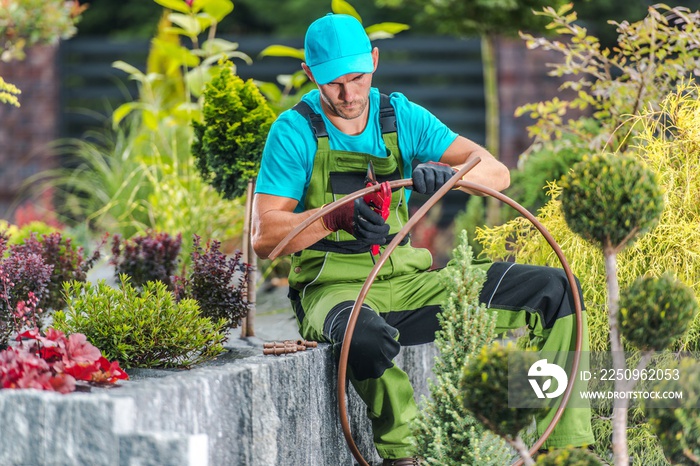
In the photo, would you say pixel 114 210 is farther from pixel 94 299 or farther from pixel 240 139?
pixel 94 299

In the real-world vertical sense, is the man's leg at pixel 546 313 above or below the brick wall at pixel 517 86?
below

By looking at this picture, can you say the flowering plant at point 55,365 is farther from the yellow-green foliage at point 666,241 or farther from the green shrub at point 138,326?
the yellow-green foliage at point 666,241

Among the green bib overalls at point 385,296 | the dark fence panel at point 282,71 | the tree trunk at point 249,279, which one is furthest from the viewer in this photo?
the dark fence panel at point 282,71

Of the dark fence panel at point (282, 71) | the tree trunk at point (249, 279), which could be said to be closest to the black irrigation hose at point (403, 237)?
the tree trunk at point (249, 279)

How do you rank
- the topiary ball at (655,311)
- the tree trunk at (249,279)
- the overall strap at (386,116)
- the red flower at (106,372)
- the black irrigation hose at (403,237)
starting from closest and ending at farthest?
1. the topiary ball at (655,311)
2. the red flower at (106,372)
3. the black irrigation hose at (403,237)
4. the overall strap at (386,116)
5. the tree trunk at (249,279)

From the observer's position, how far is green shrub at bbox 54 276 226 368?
2809 mm

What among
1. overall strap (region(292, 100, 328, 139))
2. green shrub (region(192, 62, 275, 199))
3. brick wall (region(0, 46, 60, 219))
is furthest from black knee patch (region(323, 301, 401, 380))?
brick wall (region(0, 46, 60, 219))

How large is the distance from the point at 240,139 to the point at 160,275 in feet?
2.44

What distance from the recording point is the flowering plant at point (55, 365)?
2.28 metres

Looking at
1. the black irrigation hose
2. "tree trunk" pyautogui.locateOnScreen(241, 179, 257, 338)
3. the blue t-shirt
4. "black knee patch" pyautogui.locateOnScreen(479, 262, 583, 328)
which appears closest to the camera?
the black irrigation hose

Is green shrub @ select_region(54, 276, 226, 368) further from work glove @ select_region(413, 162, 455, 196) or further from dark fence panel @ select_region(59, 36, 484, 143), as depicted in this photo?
dark fence panel @ select_region(59, 36, 484, 143)

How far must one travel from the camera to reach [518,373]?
2.18 meters

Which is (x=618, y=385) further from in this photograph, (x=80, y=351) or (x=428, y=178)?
(x=80, y=351)

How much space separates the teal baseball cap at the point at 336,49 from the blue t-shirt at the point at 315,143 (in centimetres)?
20
